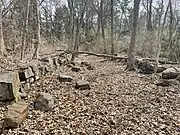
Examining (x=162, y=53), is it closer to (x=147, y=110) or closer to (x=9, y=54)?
(x=9, y=54)

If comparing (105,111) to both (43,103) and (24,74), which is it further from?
(24,74)

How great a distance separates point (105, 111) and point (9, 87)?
6.60ft

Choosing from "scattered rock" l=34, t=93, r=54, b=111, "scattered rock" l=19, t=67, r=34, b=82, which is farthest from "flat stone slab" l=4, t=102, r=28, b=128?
"scattered rock" l=19, t=67, r=34, b=82

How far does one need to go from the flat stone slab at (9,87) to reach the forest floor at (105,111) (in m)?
0.19

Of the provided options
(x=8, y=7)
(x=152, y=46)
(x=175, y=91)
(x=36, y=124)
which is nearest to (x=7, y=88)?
(x=36, y=124)

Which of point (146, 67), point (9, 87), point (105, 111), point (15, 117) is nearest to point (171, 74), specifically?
point (146, 67)

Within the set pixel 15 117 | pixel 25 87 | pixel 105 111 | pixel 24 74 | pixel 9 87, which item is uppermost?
pixel 24 74

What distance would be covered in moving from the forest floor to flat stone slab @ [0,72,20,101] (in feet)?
0.62

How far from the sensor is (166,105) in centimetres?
545

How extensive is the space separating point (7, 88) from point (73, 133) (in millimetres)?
1779

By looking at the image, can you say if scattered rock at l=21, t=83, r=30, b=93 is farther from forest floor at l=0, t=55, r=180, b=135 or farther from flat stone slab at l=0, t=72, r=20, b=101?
flat stone slab at l=0, t=72, r=20, b=101

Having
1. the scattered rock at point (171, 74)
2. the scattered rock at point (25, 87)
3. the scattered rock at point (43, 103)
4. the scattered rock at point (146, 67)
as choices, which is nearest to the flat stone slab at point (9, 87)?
the scattered rock at point (43, 103)

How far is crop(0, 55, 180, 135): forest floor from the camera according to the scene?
13.4 feet

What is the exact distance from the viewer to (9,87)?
15.8 ft
